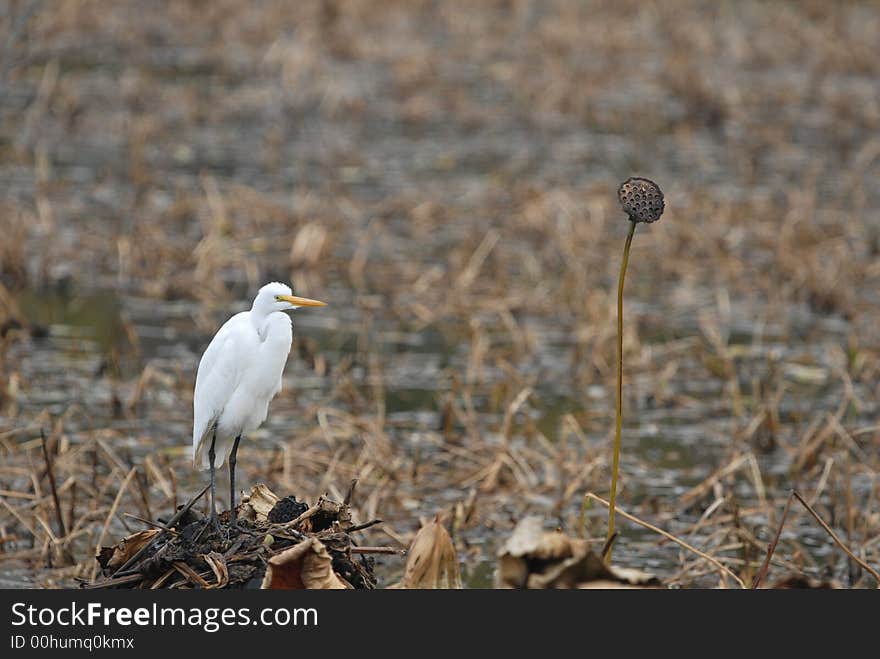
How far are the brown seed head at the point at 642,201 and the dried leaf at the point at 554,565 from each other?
96 cm

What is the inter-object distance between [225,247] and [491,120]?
595 cm

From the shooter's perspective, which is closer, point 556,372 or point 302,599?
point 302,599

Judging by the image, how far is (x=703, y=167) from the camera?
15.4 meters

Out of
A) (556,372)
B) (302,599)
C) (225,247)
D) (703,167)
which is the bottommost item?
(302,599)

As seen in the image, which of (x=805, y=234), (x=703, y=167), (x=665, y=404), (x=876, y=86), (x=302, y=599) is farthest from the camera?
(x=876, y=86)

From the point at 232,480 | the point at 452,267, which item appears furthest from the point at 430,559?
the point at 452,267

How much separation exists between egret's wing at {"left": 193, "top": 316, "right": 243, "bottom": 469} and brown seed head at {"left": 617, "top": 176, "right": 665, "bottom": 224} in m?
1.40

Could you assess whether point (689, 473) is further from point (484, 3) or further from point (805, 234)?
point (484, 3)

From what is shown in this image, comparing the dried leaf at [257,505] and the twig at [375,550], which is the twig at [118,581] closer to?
the dried leaf at [257,505]

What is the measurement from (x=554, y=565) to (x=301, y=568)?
836mm

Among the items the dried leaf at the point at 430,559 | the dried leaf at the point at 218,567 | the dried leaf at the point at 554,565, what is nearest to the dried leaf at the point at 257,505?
the dried leaf at the point at 218,567

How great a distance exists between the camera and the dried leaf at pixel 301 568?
14.6 ft

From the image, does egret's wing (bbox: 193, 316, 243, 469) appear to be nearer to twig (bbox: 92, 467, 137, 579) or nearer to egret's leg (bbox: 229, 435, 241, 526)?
egret's leg (bbox: 229, 435, 241, 526)

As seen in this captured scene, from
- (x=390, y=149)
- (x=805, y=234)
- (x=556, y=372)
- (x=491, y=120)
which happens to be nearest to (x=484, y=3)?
(x=491, y=120)
